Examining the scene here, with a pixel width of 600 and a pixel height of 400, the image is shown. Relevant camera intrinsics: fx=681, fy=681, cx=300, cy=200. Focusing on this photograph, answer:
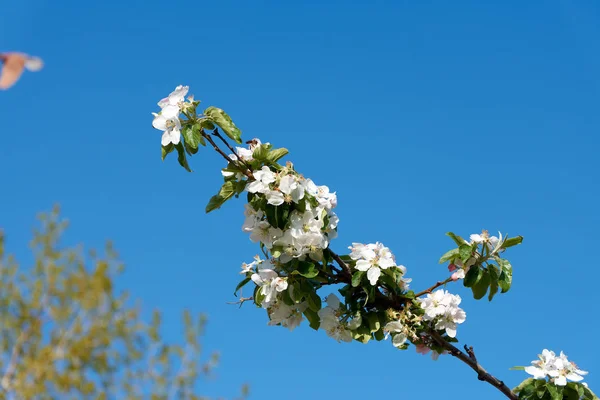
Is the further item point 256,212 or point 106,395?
point 106,395

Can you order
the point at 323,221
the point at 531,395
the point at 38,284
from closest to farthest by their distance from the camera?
the point at 323,221 < the point at 531,395 < the point at 38,284

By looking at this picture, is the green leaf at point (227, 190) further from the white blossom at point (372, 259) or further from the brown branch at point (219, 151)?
the white blossom at point (372, 259)

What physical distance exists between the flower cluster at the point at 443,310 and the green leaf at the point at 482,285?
0.31ft

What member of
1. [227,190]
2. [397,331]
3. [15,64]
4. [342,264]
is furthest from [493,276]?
[15,64]

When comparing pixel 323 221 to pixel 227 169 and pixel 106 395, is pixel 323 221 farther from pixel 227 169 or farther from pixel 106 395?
pixel 106 395

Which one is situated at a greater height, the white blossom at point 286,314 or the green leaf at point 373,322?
the white blossom at point 286,314

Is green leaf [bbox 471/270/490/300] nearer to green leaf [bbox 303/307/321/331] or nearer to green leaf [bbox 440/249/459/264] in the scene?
green leaf [bbox 440/249/459/264]

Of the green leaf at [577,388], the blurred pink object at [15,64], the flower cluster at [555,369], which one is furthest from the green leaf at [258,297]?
the blurred pink object at [15,64]

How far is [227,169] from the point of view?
2043mm

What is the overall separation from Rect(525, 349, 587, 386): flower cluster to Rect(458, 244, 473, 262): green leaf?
412 millimetres

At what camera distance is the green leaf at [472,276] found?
6.81ft

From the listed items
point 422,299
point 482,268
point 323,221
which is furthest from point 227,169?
point 482,268

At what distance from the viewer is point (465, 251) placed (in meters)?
2.04

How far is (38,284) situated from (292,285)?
686 centimetres
